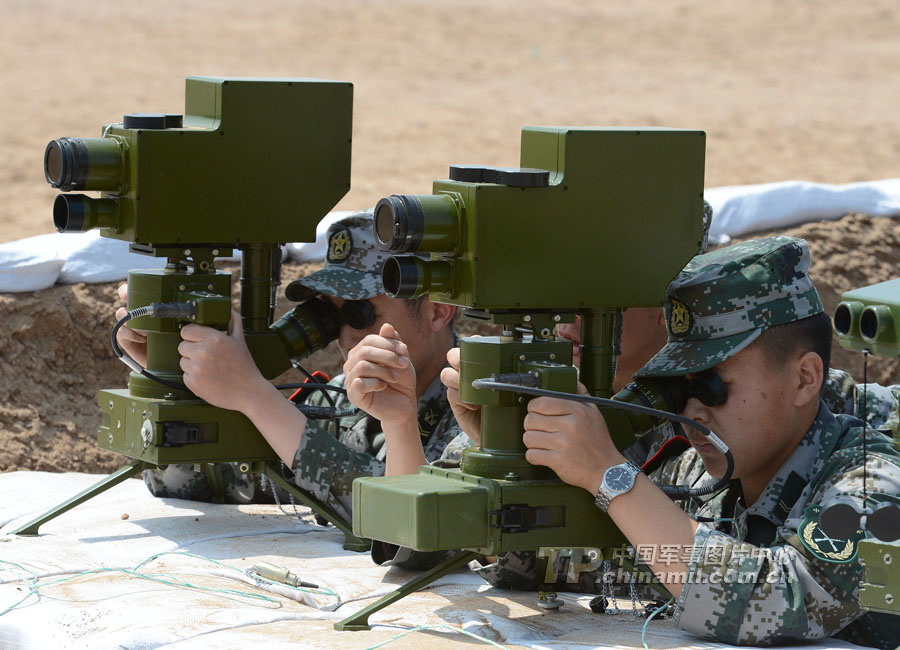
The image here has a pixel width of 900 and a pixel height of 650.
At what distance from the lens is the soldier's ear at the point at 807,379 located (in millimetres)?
3268

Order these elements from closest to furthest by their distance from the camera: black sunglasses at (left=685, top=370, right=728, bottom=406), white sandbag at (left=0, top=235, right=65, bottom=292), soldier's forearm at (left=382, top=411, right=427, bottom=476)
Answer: black sunglasses at (left=685, top=370, right=728, bottom=406) → soldier's forearm at (left=382, top=411, right=427, bottom=476) → white sandbag at (left=0, top=235, right=65, bottom=292)

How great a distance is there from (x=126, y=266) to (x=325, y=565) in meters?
2.78

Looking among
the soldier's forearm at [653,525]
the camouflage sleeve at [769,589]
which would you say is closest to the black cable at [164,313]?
the soldier's forearm at [653,525]

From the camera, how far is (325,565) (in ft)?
12.6

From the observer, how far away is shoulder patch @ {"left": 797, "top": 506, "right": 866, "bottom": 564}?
2982 millimetres

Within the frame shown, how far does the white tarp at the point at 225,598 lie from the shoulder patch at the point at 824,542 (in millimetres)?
201

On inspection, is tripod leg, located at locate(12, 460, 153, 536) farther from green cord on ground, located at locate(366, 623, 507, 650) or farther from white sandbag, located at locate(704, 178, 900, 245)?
white sandbag, located at locate(704, 178, 900, 245)

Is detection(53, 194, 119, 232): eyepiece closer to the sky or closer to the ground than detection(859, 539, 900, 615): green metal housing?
closer to the sky

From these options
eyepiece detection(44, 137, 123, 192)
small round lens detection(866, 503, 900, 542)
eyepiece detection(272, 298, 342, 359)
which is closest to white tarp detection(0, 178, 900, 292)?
eyepiece detection(272, 298, 342, 359)

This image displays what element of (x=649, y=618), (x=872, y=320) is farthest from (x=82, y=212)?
(x=872, y=320)

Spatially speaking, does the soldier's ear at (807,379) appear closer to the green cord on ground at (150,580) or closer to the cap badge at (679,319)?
the cap badge at (679,319)

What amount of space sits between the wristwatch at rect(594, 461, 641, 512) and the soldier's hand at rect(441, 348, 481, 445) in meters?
0.33

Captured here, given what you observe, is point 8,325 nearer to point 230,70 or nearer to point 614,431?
point 614,431

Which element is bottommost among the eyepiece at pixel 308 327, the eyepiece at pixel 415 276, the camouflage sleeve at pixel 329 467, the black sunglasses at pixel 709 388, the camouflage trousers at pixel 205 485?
the camouflage trousers at pixel 205 485
